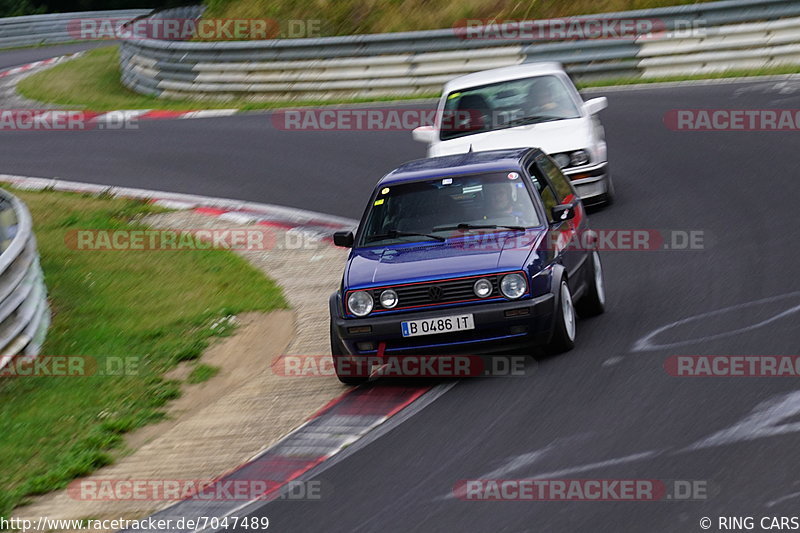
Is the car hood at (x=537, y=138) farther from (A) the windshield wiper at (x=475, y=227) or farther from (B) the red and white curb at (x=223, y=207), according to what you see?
(A) the windshield wiper at (x=475, y=227)

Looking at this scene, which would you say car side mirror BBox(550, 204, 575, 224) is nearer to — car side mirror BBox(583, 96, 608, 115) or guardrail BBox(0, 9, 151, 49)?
car side mirror BBox(583, 96, 608, 115)

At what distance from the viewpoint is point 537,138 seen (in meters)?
13.9

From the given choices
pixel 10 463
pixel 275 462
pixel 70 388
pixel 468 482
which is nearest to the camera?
pixel 468 482

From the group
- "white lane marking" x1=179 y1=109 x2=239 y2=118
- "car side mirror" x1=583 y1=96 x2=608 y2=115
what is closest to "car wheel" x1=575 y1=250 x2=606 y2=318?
"car side mirror" x1=583 y1=96 x2=608 y2=115

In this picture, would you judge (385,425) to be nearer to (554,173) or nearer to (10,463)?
(10,463)

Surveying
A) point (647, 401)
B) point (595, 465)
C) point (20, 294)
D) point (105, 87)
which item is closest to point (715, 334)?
point (647, 401)

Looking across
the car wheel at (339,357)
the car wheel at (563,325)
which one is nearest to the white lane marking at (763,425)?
the car wheel at (563,325)

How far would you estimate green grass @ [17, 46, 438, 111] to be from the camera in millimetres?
25859

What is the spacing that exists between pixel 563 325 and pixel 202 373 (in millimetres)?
3088

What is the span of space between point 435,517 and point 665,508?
119 cm

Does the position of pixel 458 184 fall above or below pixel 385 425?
above

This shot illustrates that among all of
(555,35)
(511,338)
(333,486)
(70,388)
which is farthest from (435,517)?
(555,35)

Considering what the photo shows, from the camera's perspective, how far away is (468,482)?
694 cm

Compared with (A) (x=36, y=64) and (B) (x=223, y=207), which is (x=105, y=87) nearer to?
(A) (x=36, y=64)
